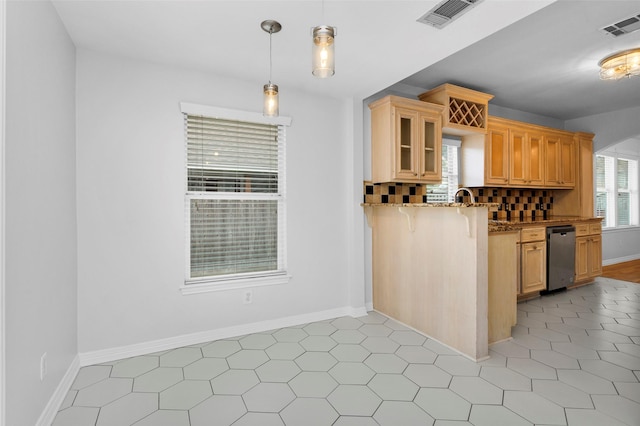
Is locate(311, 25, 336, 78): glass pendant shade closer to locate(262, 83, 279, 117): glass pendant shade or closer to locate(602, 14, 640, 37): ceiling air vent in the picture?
locate(262, 83, 279, 117): glass pendant shade

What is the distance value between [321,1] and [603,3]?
2013 millimetres

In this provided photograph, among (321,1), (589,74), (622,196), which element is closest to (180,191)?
(321,1)

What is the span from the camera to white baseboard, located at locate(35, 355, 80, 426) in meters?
1.75

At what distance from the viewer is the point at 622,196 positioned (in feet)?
22.2

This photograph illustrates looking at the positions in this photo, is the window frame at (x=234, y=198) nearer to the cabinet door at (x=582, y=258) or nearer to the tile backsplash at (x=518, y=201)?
the tile backsplash at (x=518, y=201)

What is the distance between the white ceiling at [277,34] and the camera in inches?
78.5

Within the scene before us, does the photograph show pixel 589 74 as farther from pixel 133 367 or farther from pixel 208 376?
pixel 133 367

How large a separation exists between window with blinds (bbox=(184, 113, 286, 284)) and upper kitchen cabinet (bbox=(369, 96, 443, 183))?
104 cm

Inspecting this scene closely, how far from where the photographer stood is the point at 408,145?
348cm

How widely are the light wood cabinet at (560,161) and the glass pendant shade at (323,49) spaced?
4.53 m

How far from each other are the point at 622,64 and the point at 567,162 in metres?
2.17

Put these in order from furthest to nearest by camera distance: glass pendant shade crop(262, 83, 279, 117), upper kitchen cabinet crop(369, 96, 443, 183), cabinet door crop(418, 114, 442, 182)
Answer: cabinet door crop(418, 114, 442, 182), upper kitchen cabinet crop(369, 96, 443, 183), glass pendant shade crop(262, 83, 279, 117)

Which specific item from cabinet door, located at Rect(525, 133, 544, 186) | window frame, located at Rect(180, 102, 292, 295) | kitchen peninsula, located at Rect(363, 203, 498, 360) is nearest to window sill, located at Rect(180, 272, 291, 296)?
window frame, located at Rect(180, 102, 292, 295)

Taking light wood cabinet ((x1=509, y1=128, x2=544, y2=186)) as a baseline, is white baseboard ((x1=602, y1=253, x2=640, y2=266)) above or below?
below
